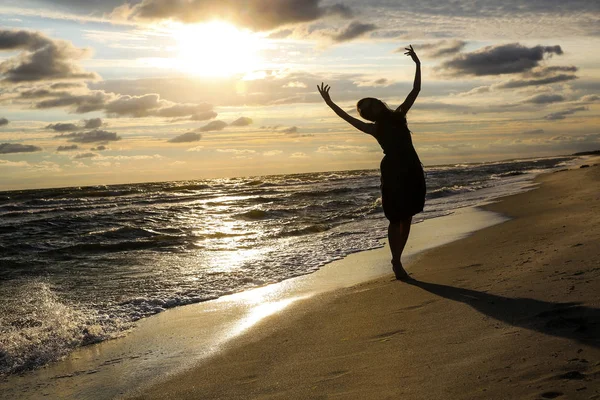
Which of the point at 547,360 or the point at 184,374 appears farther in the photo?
the point at 184,374

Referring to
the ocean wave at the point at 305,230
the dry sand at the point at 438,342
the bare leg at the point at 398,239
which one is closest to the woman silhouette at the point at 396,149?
the bare leg at the point at 398,239

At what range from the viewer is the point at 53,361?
4.57 meters

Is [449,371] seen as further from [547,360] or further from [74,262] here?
[74,262]

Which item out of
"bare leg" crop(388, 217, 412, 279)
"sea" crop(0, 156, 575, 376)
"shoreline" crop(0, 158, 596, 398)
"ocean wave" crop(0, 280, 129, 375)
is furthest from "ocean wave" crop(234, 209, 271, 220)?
"bare leg" crop(388, 217, 412, 279)

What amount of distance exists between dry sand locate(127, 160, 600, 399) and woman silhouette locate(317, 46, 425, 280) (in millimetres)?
867

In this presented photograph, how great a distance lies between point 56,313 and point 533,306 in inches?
186

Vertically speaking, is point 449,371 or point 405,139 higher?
point 405,139

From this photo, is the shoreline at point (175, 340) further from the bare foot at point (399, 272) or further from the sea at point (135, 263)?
the bare foot at point (399, 272)

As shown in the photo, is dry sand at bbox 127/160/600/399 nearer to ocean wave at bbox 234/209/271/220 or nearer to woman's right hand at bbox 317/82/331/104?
woman's right hand at bbox 317/82/331/104

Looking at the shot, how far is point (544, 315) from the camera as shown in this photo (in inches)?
142

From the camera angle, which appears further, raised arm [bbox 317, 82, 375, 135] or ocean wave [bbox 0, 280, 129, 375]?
raised arm [bbox 317, 82, 375, 135]

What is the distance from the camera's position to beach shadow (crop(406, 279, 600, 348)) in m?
3.19

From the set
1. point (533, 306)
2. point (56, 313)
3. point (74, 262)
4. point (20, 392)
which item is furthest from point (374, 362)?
point (74, 262)

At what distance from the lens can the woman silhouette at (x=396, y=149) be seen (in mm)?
5781
